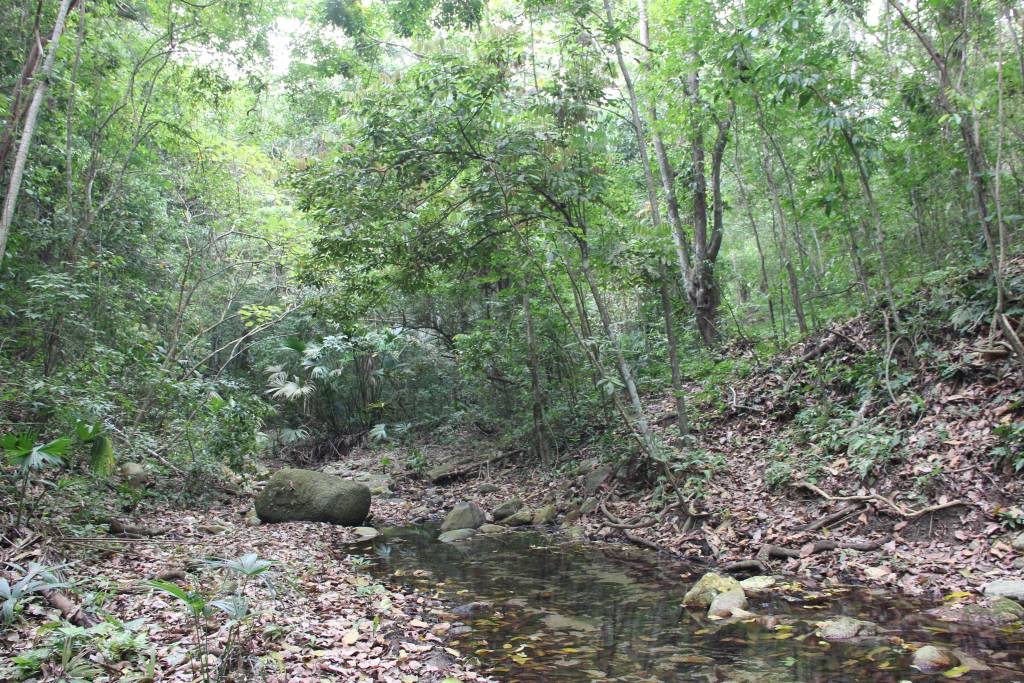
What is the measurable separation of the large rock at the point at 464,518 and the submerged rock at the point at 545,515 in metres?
1.05

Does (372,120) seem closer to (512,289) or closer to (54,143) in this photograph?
(512,289)

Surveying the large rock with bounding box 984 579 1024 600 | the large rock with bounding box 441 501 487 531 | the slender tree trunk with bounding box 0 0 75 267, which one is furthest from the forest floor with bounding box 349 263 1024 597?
the slender tree trunk with bounding box 0 0 75 267

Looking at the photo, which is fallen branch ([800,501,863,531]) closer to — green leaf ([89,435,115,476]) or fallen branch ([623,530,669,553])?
fallen branch ([623,530,669,553])

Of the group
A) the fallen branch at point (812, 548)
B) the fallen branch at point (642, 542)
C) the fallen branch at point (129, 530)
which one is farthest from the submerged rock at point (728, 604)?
the fallen branch at point (129, 530)

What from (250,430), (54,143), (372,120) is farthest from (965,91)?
(54,143)

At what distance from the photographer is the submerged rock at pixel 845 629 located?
4859mm

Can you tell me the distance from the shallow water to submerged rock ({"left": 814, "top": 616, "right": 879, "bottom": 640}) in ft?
0.30

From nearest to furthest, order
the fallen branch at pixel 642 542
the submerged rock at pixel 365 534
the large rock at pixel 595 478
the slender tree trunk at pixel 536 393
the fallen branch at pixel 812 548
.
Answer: the fallen branch at pixel 812 548 → the fallen branch at pixel 642 542 → the submerged rock at pixel 365 534 → the large rock at pixel 595 478 → the slender tree trunk at pixel 536 393

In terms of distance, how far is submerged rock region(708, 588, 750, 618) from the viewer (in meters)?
5.64

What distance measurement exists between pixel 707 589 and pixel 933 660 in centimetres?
217

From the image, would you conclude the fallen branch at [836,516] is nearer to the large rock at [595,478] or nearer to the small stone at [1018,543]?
the small stone at [1018,543]

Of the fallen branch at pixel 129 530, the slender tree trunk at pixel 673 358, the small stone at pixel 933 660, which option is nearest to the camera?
the small stone at pixel 933 660

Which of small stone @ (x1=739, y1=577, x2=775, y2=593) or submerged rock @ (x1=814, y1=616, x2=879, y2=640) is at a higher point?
submerged rock @ (x1=814, y1=616, x2=879, y2=640)

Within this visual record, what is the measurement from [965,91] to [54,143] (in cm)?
1338
